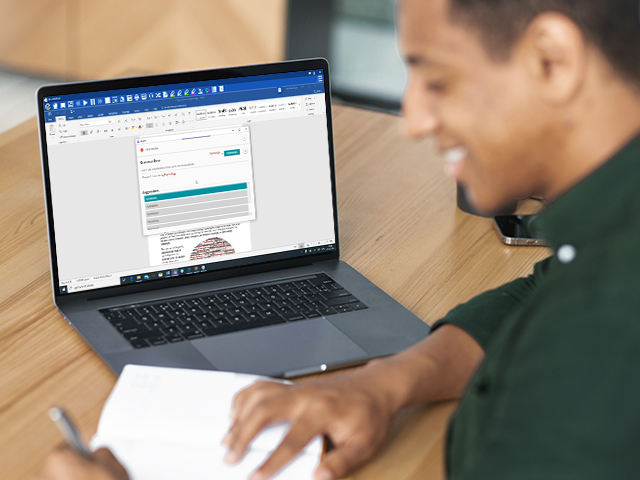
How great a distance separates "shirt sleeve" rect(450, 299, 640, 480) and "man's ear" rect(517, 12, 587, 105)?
0.18 metres

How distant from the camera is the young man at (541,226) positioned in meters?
0.51

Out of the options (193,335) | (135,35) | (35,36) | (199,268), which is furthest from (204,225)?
(35,36)

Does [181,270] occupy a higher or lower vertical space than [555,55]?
lower

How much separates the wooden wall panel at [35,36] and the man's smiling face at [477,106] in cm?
311

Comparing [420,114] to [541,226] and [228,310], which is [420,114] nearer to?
[541,226]

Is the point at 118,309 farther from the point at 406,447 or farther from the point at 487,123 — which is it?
the point at 487,123

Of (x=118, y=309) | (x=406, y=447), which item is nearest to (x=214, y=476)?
(x=406, y=447)

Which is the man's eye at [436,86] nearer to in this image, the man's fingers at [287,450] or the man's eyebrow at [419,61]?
the man's eyebrow at [419,61]

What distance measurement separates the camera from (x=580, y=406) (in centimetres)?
50

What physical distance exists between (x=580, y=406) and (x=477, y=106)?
0.87 ft

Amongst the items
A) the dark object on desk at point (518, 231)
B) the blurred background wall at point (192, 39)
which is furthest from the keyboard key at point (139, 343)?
the blurred background wall at point (192, 39)

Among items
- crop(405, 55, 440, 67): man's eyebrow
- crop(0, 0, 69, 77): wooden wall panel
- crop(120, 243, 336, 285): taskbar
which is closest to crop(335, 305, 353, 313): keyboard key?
crop(120, 243, 336, 285): taskbar

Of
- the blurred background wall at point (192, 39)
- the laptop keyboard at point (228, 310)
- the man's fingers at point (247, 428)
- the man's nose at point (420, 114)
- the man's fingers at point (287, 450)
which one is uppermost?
the blurred background wall at point (192, 39)

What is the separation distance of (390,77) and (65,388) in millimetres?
2565
